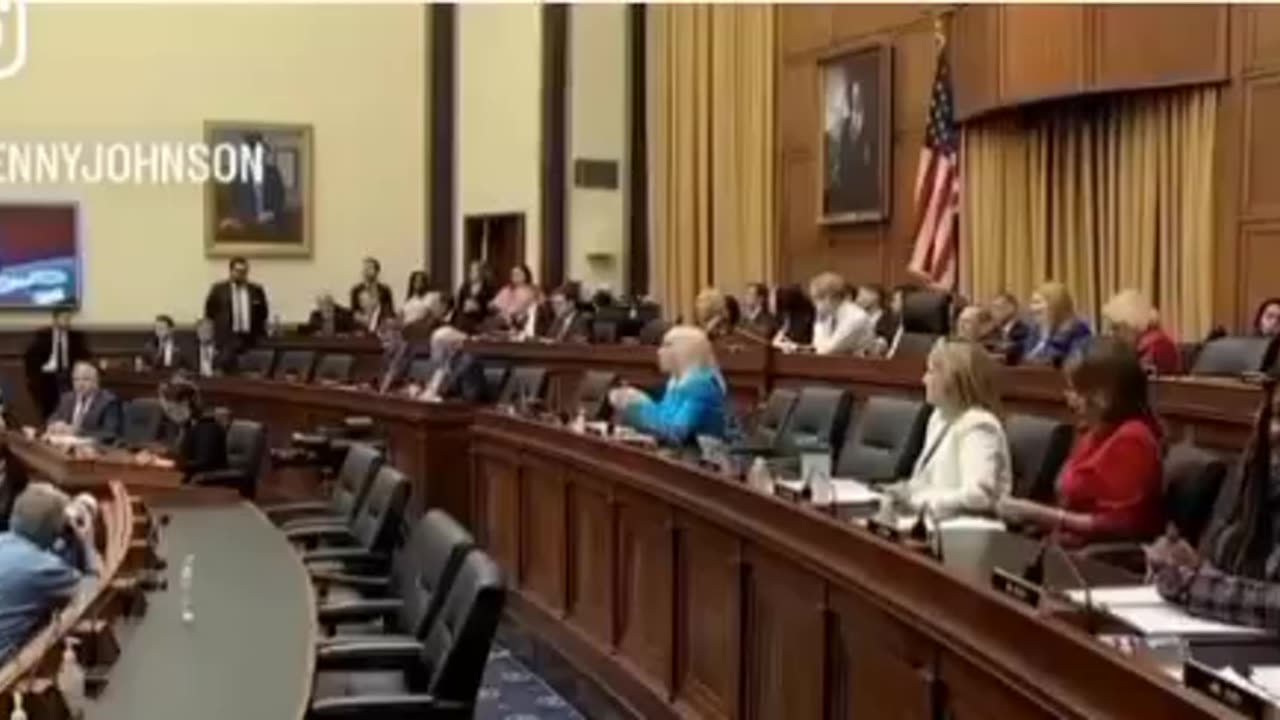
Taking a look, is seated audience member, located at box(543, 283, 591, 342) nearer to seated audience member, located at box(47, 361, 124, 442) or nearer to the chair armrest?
seated audience member, located at box(47, 361, 124, 442)

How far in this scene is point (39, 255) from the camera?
17438 mm

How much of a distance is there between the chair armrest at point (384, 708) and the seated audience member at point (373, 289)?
12.5 meters

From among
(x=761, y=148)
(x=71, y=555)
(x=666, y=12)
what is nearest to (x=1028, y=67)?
(x=761, y=148)

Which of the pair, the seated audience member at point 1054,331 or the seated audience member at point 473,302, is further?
the seated audience member at point 473,302

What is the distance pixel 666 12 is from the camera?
674 inches

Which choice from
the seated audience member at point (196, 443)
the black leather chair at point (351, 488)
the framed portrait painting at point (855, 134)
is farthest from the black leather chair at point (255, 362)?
the black leather chair at point (351, 488)

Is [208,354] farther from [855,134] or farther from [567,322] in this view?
[855,134]

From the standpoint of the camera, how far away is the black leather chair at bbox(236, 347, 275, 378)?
46.6 ft

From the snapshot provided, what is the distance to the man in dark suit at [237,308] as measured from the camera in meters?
16.1

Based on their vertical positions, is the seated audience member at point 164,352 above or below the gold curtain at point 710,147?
below

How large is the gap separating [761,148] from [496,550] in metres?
7.43

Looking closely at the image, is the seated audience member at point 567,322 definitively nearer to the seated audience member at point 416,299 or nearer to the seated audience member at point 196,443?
the seated audience member at point 416,299

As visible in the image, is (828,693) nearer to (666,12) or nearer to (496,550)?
(496,550)

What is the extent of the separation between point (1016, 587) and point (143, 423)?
9.00 meters
